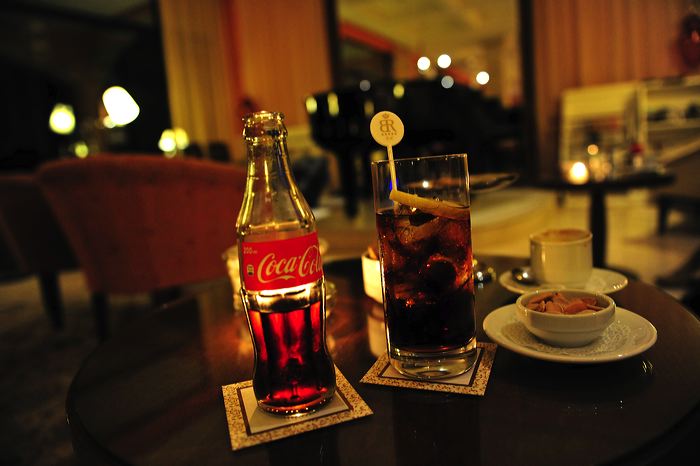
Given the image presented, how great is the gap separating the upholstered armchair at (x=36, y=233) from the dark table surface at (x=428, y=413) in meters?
2.26

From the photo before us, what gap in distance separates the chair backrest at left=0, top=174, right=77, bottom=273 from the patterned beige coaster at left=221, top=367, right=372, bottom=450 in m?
2.55

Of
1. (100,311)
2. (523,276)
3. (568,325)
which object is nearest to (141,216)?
(100,311)

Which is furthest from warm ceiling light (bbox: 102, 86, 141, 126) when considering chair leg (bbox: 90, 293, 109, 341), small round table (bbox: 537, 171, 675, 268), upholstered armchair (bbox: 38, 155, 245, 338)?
small round table (bbox: 537, 171, 675, 268)

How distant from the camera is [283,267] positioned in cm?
53

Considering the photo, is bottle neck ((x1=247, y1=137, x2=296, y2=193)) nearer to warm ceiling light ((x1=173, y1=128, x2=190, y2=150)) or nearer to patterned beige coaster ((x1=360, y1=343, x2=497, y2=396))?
patterned beige coaster ((x1=360, y1=343, x2=497, y2=396))

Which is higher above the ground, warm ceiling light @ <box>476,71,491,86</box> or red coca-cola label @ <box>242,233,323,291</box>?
warm ceiling light @ <box>476,71,491,86</box>

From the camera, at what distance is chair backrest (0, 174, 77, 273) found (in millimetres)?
2588

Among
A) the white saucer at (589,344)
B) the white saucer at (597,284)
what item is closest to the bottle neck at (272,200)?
the white saucer at (589,344)

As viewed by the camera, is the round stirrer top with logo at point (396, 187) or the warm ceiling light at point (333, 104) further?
the warm ceiling light at point (333, 104)

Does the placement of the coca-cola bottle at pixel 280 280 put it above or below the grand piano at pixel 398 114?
below

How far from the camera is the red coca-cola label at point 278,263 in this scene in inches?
Result: 20.8

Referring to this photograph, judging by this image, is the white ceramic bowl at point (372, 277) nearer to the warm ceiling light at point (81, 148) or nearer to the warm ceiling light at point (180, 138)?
the warm ceiling light at point (180, 138)

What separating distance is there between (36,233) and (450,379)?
8.96ft

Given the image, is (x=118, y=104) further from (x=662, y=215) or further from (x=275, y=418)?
(x=275, y=418)
